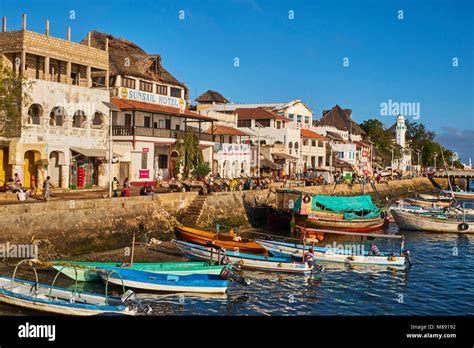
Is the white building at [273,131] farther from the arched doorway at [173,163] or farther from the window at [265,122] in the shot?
the arched doorway at [173,163]

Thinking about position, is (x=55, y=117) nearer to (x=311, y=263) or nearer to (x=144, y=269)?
(x=144, y=269)

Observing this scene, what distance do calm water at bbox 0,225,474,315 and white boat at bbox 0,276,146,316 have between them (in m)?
0.50

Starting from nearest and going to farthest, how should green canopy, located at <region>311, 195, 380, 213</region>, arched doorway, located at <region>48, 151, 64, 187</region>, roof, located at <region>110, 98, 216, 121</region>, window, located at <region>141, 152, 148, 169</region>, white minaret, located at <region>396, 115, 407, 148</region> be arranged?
1. arched doorway, located at <region>48, 151, 64, 187</region>
2. green canopy, located at <region>311, 195, 380, 213</region>
3. roof, located at <region>110, 98, 216, 121</region>
4. window, located at <region>141, 152, 148, 169</region>
5. white minaret, located at <region>396, 115, 407, 148</region>

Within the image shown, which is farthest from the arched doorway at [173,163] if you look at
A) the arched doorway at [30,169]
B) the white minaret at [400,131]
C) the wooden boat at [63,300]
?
the white minaret at [400,131]

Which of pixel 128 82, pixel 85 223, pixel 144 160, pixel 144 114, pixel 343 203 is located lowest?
pixel 85 223

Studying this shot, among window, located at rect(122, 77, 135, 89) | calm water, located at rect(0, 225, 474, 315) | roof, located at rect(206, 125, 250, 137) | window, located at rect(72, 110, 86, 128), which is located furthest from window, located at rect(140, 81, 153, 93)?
calm water, located at rect(0, 225, 474, 315)

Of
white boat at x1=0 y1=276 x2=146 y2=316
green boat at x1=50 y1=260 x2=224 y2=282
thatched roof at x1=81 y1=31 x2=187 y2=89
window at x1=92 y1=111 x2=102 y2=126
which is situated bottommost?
white boat at x1=0 y1=276 x2=146 y2=316

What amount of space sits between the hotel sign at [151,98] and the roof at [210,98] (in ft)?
102

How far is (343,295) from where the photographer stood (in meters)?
24.2

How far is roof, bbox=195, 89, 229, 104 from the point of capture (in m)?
85.7

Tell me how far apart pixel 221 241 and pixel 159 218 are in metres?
6.93

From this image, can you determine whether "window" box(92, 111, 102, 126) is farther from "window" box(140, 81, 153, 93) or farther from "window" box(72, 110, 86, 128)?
"window" box(140, 81, 153, 93)

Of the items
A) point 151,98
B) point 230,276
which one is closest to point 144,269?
point 230,276

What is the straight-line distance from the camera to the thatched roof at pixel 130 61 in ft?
160
